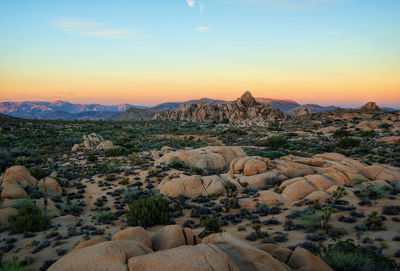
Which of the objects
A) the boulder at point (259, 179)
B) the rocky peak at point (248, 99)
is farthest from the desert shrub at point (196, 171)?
the rocky peak at point (248, 99)

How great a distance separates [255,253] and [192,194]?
1108 centimetres

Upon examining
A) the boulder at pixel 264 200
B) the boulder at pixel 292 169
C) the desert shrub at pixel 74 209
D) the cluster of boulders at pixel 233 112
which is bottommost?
the desert shrub at pixel 74 209

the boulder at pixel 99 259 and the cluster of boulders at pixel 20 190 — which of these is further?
the cluster of boulders at pixel 20 190

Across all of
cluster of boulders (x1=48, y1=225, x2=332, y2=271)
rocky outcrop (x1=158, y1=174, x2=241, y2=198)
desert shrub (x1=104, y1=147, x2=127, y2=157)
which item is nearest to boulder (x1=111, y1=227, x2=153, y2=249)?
cluster of boulders (x1=48, y1=225, x2=332, y2=271)

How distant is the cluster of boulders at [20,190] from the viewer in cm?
1227

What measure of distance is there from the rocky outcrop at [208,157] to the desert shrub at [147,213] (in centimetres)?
1015

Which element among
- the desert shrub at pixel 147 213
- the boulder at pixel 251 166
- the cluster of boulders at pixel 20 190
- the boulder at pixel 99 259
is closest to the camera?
the boulder at pixel 99 259

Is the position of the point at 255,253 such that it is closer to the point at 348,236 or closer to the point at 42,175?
the point at 348,236

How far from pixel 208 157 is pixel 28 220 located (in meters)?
16.5

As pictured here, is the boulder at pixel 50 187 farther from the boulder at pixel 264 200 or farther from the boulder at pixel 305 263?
the boulder at pixel 305 263

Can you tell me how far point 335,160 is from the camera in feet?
68.8

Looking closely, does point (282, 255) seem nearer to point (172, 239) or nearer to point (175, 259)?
point (172, 239)

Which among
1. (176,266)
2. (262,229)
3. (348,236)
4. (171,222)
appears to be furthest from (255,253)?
(171,222)

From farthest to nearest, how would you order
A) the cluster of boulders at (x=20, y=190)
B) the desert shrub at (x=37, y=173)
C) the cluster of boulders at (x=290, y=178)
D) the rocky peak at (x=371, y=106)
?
the rocky peak at (x=371, y=106), the desert shrub at (x=37, y=173), the cluster of boulders at (x=290, y=178), the cluster of boulders at (x=20, y=190)
